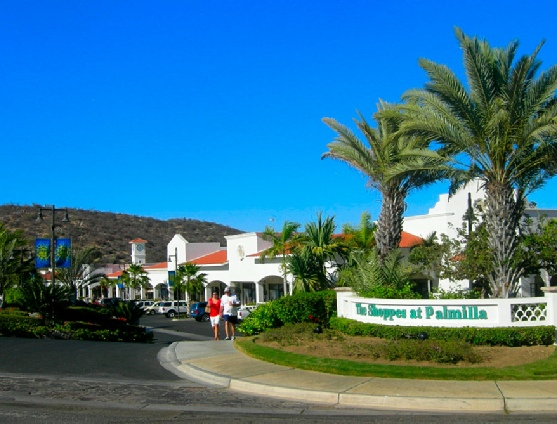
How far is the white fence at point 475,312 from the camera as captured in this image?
15.9m

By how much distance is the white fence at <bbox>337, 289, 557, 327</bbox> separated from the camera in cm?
1593

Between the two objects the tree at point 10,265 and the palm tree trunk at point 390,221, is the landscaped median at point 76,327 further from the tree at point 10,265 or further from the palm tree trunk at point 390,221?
the tree at point 10,265

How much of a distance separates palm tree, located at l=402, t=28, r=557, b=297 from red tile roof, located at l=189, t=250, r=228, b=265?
4199 cm

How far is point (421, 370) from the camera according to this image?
12844mm

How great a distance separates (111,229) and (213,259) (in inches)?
2449

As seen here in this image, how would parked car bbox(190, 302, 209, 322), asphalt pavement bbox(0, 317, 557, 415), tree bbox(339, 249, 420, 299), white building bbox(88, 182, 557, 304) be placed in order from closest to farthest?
asphalt pavement bbox(0, 317, 557, 415)
tree bbox(339, 249, 420, 299)
white building bbox(88, 182, 557, 304)
parked car bbox(190, 302, 209, 322)

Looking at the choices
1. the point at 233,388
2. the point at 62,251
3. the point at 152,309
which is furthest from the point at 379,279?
the point at 152,309

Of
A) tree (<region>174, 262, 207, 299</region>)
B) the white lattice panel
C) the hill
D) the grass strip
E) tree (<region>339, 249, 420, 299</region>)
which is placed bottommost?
the grass strip

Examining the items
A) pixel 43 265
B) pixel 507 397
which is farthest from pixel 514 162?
pixel 43 265

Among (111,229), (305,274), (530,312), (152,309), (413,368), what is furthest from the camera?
(111,229)

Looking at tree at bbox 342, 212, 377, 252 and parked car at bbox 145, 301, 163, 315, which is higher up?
tree at bbox 342, 212, 377, 252

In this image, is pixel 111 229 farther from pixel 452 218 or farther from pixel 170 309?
pixel 452 218

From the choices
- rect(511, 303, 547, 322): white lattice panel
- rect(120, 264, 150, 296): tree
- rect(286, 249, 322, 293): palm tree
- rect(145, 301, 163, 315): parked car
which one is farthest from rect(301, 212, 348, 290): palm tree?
rect(120, 264, 150, 296): tree

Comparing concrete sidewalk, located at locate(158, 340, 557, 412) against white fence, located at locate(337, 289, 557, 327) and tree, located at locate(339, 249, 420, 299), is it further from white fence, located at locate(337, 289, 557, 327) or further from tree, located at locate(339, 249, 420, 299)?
tree, located at locate(339, 249, 420, 299)
